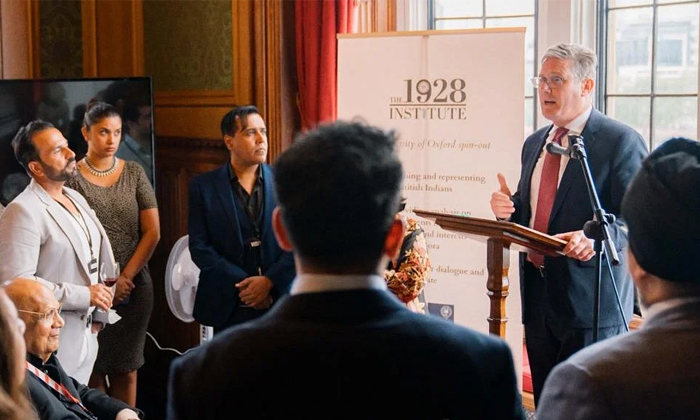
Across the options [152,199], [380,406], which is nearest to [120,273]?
[152,199]

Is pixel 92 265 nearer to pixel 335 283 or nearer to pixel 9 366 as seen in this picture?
pixel 9 366

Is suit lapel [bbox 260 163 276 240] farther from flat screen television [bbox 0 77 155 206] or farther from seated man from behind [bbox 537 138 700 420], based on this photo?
seated man from behind [bbox 537 138 700 420]

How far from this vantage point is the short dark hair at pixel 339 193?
1218 mm

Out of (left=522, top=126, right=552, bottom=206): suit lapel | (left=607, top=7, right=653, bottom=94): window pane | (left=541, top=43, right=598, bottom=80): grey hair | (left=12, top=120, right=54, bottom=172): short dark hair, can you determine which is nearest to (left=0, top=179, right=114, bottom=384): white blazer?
(left=12, top=120, right=54, bottom=172): short dark hair

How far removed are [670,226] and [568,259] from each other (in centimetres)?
200

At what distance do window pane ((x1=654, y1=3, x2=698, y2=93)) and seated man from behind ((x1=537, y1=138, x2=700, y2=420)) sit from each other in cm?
286

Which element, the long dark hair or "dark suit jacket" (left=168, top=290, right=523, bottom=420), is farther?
the long dark hair

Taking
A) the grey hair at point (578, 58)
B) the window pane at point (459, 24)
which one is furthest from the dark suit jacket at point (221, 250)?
the window pane at point (459, 24)

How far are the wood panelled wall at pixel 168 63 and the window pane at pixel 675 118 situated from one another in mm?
1771

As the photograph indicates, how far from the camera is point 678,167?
1.36 meters

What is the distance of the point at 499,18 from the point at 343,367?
377 centimetres

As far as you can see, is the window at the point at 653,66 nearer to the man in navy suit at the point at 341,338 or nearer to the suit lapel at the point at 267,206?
the suit lapel at the point at 267,206

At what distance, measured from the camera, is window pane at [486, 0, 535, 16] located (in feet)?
15.1

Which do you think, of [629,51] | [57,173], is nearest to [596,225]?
[629,51]
